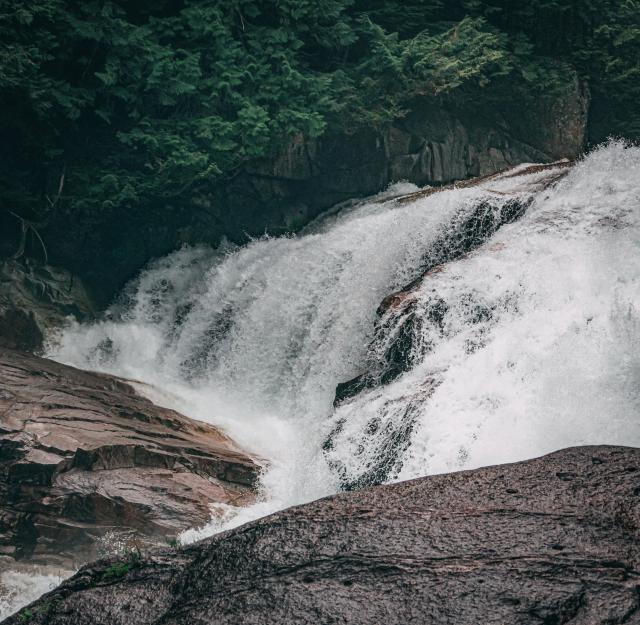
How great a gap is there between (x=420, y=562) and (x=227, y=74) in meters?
14.5

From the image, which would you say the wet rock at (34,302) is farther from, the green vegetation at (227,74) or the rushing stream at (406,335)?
the green vegetation at (227,74)

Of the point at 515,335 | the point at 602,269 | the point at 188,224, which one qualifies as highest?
the point at 188,224

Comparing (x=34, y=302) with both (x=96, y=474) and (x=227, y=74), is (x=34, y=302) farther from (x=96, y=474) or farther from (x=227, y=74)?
(x=96, y=474)

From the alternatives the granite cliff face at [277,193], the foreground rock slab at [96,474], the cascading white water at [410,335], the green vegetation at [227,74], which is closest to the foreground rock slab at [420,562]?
the cascading white water at [410,335]

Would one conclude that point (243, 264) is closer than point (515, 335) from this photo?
No

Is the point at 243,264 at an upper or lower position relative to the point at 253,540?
upper

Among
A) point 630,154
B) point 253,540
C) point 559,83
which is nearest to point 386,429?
point 253,540

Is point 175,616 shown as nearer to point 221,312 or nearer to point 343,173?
point 221,312

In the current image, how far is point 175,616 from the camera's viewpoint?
15.8ft

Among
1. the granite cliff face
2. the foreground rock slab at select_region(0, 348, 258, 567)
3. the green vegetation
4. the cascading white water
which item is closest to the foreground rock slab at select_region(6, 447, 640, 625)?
the cascading white water

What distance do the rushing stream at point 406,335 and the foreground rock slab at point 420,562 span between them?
8.95ft

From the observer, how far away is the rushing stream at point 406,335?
8477 millimetres

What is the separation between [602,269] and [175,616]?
7.50 m

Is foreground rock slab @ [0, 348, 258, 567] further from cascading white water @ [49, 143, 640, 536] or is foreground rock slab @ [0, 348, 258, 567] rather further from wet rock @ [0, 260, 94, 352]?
wet rock @ [0, 260, 94, 352]
